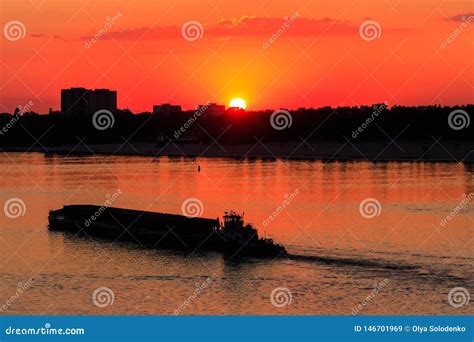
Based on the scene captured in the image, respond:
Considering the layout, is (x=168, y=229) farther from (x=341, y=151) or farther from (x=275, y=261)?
(x=341, y=151)

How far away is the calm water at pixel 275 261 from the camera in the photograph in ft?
134

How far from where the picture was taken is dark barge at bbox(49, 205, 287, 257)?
5275cm

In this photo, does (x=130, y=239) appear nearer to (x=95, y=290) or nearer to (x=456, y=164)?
(x=95, y=290)

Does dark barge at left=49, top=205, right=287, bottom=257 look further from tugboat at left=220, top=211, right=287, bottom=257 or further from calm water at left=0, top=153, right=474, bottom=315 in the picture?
calm water at left=0, top=153, right=474, bottom=315

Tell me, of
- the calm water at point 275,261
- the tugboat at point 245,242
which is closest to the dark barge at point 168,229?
the tugboat at point 245,242

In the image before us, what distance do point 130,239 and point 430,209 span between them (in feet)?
82.7

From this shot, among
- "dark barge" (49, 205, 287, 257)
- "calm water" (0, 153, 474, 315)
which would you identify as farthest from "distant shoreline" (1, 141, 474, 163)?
"dark barge" (49, 205, 287, 257)

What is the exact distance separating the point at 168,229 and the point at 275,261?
11.3m

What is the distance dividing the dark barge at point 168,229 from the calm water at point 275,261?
1301 millimetres

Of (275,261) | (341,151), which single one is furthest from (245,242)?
(341,151)

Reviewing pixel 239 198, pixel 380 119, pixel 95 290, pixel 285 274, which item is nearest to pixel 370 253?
pixel 285 274

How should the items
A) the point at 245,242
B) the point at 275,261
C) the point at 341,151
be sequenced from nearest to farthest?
1. the point at 275,261
2. the point at 245,242
3. the point at 341,151

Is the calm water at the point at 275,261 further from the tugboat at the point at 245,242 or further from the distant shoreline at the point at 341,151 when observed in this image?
the distant shoreline at the point at 341,151

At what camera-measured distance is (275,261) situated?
161 ft
